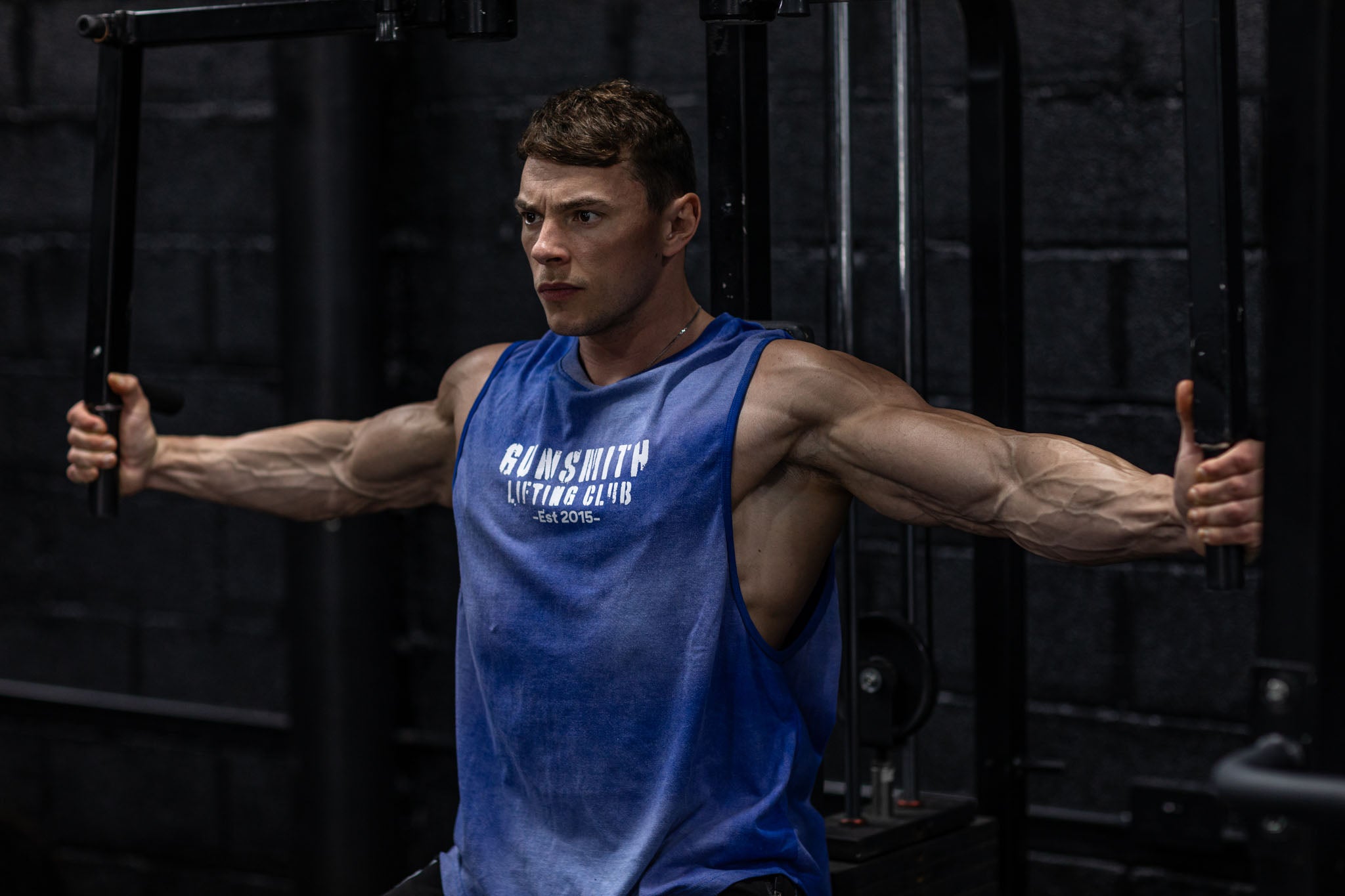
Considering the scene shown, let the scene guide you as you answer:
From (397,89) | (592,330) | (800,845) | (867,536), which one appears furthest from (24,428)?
(800,845)

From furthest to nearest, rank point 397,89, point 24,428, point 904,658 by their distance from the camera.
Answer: point 24,428 < point 397,89 < point 904,658

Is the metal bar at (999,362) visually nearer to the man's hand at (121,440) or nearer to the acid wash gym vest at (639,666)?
the acid wash gym vest at (639,666)

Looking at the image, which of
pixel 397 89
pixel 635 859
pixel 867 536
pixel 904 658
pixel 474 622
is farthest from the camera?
pixel 397 89

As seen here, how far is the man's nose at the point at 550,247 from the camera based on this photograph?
6.04 ft

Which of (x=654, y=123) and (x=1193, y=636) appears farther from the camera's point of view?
(x=1193, y=636)

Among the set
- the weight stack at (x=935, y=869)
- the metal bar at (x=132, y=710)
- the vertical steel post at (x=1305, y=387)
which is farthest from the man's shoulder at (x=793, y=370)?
the metal bar at (x=132, y=710)

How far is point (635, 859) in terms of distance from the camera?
178cm

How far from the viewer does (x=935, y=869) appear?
79.5 inches

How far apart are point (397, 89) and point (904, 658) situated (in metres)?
1.75

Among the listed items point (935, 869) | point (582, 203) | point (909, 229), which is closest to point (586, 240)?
point (582, 203)

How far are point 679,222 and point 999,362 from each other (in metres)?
0.48

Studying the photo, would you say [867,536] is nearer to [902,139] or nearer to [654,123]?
[902,139]

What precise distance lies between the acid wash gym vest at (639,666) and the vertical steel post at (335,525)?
1.36m

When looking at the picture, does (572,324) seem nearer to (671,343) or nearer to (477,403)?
(671,343)
